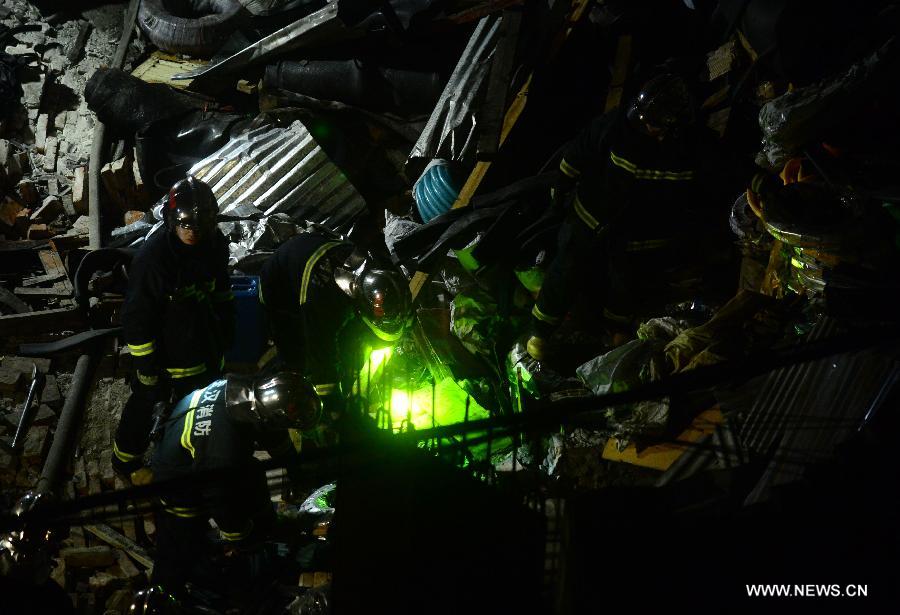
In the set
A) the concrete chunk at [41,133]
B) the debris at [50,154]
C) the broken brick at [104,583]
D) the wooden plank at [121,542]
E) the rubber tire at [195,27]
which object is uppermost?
the rubber tire at [195,27]

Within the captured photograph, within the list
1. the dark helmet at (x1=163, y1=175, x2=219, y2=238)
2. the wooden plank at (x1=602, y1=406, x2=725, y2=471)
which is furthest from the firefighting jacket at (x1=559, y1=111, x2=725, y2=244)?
the dark helmet at (x1=163, y1=175, x2=219, y2=238)

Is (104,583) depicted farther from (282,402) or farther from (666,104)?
(666,104)

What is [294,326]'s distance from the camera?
5605 millimetres

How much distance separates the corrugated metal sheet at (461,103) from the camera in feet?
24.5

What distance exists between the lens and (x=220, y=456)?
4.18 metres

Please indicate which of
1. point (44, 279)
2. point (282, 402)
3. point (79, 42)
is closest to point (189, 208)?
point (282, 402)

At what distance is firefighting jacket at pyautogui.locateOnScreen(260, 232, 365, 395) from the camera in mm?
5141

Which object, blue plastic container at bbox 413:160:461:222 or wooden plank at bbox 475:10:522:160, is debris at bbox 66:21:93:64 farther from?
wooden plank at bbox 475:10:522:160

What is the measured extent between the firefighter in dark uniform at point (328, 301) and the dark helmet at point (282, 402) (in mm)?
1012

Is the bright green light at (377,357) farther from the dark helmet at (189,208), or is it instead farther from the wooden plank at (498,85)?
the wooden plank at (498,85)

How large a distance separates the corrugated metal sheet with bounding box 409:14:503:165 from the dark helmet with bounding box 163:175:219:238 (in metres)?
3.22

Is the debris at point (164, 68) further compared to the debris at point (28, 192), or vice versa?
the debris at point (164, 68)

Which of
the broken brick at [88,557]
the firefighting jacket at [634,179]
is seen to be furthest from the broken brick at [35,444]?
the firefighting jacket at [634,179]

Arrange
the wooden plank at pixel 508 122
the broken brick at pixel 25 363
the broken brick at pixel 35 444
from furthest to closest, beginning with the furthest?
the wooden plank at pixel 508 122
the broken brick at pixel 25 363
the broken brick at pixel 35 444
